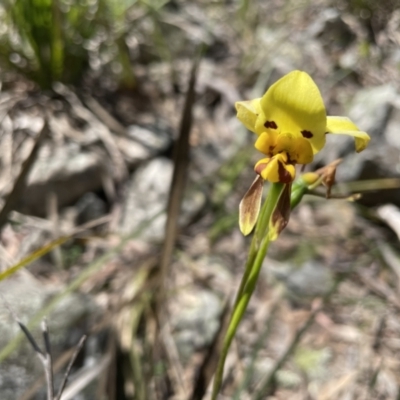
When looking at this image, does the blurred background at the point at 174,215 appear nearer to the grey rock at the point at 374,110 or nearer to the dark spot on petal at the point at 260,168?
the grey rock at the point at 374,110

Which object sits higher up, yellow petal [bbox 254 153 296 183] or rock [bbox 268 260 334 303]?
yellow petal [bbox 254 153 296 183]

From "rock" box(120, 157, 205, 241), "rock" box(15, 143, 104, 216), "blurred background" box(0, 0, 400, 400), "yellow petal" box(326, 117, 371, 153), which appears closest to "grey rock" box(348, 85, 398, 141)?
"blurred background" box(0, 0, 400, 400)

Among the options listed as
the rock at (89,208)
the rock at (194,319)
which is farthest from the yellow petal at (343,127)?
the rock at (89,208)

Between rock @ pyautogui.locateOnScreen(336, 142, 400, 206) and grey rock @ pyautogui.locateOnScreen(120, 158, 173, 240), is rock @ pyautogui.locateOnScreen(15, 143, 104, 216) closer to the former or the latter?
grey rock @ pyautogui.locateOnScreen(120, 158, 173, 240)

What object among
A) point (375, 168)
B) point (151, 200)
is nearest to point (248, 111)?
point (151, 200)

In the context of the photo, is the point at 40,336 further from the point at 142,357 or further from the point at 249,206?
the point at 249,206

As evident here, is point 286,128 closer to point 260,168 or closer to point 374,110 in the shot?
point 260,168
